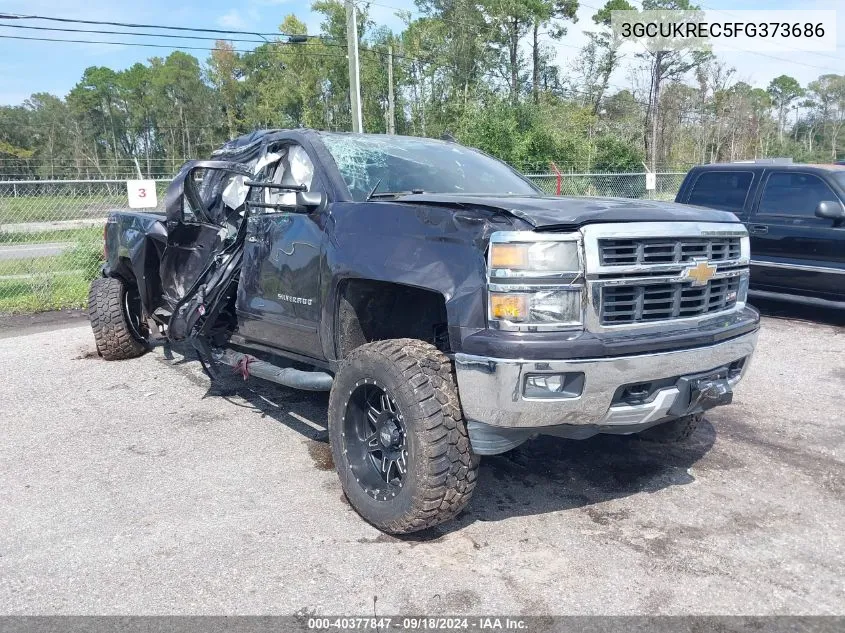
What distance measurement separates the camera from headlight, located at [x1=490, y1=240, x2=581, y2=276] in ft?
9.61

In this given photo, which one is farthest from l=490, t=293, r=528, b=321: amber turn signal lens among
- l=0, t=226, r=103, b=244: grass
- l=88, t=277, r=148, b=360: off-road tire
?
l=0, t=226, r=103, b=244: grass

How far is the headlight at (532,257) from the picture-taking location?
293 cm

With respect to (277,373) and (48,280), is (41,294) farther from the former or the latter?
(277,373)

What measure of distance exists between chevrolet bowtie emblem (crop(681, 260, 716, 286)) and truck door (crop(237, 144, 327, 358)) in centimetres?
194

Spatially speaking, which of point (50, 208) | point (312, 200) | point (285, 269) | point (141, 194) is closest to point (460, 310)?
point (312, 200)

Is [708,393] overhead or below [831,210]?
below

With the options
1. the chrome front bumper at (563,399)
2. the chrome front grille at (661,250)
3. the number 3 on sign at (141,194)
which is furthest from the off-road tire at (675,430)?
the number 3 on sign at (141,194)

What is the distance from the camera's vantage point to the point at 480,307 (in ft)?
9.81

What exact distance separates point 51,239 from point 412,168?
10750mm

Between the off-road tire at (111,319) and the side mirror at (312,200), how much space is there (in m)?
3.48

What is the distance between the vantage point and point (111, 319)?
6.75 meters

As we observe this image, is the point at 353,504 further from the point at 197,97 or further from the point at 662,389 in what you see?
the point at 197,97

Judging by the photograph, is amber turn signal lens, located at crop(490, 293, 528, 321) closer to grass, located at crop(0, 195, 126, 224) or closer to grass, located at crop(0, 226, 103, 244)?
grass, located at crop(0, 195, 126, 224)

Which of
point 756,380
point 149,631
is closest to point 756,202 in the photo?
point 756,380
